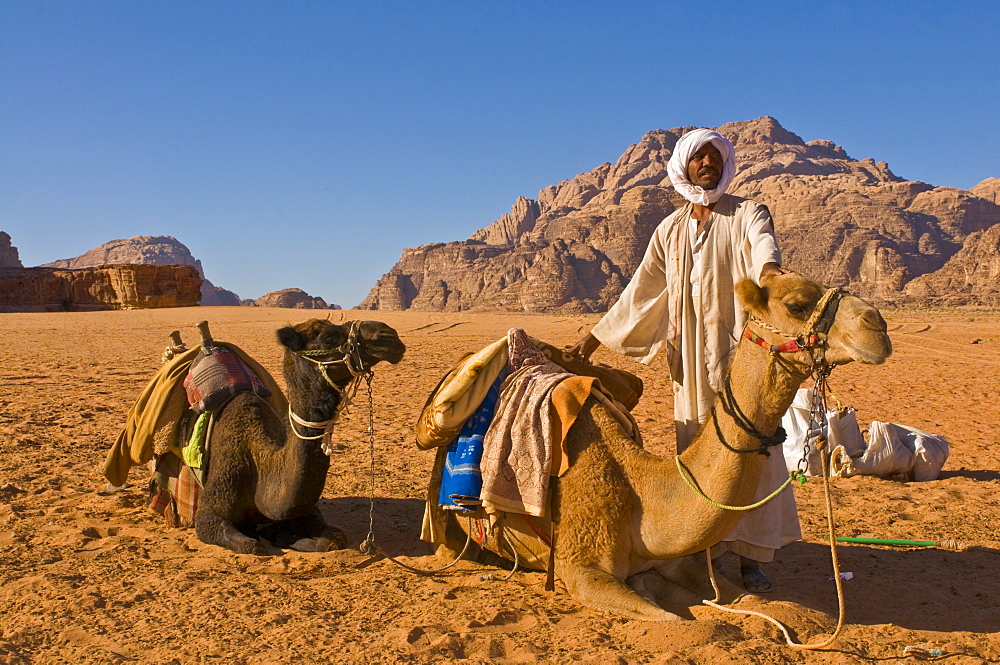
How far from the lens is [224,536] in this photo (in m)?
4.78

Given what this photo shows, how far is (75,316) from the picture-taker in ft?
122

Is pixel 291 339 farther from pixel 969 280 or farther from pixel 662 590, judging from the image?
pixel 969 280

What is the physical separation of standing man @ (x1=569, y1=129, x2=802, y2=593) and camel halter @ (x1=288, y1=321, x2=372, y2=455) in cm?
179

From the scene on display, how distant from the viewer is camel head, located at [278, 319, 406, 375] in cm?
412

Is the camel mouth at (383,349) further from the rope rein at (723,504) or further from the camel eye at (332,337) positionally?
the rope rein at (723,504)

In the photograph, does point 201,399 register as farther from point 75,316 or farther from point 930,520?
point 75,316

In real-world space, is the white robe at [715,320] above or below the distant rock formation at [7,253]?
below

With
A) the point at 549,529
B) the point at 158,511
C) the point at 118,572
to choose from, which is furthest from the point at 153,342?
the point at 549,529

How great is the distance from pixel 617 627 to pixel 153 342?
74.4ft

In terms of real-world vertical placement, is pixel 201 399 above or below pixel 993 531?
above

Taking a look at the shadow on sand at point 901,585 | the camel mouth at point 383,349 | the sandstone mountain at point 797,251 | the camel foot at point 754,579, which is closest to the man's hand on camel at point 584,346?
the camel mouth at point 383,349

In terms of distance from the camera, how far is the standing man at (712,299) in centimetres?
408

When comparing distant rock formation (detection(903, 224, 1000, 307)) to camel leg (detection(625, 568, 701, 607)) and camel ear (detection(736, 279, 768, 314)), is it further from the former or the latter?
camel ear (detection(736, 279, 768, 314))

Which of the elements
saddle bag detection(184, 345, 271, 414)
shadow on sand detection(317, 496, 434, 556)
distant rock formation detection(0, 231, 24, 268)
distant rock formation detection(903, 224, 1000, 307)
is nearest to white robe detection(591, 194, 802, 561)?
shadow on sand detection(317, 496, 434, 556)
